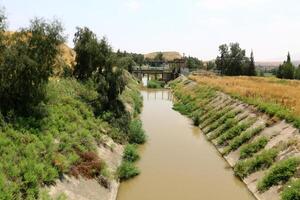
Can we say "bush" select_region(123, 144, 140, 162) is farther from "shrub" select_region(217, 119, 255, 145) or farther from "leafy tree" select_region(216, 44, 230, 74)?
"leafy tree" select_region(216, 44, 230, 74)

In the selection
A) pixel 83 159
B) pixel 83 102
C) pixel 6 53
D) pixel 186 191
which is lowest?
pixel 186 191

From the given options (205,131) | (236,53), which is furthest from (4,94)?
(236,53)

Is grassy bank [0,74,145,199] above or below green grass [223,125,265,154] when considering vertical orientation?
above

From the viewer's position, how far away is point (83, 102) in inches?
1256

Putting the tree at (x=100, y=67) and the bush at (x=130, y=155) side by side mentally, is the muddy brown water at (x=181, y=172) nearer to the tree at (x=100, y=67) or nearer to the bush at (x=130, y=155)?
the bush at (x=130, y=155)

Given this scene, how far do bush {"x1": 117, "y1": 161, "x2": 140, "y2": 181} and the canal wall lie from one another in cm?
Result: 635

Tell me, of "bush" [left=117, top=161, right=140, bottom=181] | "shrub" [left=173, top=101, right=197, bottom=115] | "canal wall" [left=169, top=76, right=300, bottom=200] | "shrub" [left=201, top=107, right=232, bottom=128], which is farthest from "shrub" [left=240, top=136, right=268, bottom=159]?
"shrub" [left=173, top=101, right=197, bottom=115]

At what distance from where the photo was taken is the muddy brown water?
21594 millimetres

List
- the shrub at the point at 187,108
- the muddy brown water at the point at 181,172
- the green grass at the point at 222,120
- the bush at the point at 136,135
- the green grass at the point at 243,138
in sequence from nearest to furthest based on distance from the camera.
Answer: the muddy brown water at the point at 181,172, the green grass at the point at 243,138, the bush at the point at 136,135, the green grass at the point at 222,120, the shrub at the point at 187,108

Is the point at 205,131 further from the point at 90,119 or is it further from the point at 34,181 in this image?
the point at 34,181

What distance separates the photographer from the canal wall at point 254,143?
20578mm

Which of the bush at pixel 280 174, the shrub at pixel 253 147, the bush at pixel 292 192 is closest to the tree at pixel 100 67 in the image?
the shrub at pixel 253 147

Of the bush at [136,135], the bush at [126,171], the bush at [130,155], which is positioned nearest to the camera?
the bush at [126,171]

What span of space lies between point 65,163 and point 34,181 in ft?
11.7
